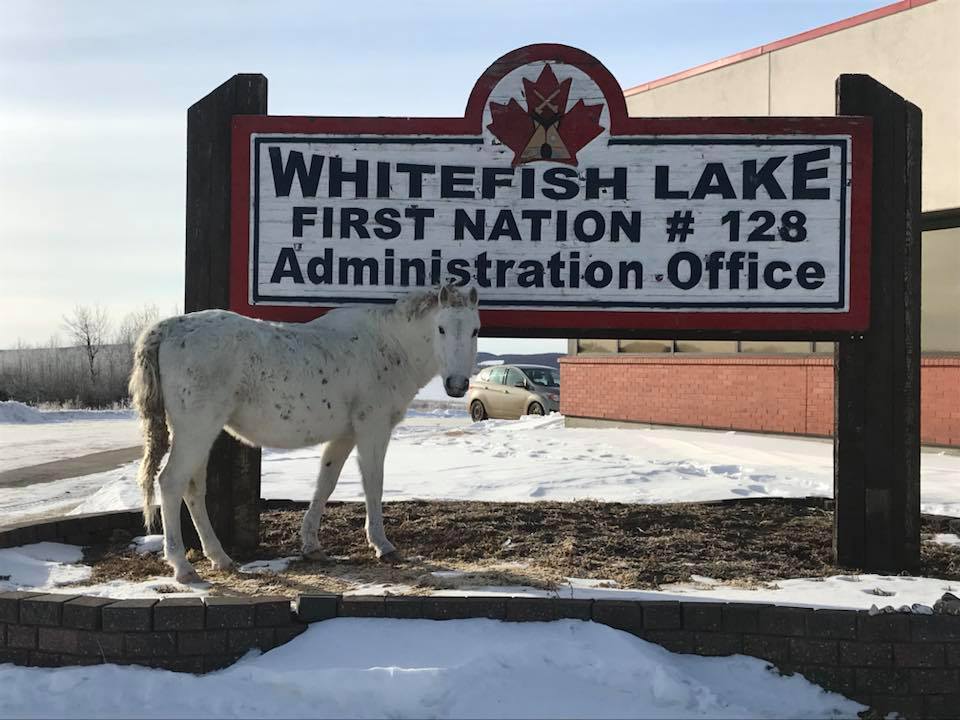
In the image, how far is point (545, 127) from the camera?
18.5ft

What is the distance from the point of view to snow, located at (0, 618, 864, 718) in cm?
328

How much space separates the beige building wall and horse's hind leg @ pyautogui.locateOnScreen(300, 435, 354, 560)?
406 inches

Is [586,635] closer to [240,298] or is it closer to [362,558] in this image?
[362,558]

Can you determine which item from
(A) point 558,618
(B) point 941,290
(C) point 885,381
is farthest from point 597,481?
(B) point 941,290

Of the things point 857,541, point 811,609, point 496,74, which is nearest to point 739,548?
point 857,541

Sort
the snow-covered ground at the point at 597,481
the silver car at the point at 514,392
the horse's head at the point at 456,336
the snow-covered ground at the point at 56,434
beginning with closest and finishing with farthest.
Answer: the snow-covered ground at the point at 597,481
the horse's head at the point at 456,336
the snow-covered ground at the point at 56,434
the silver car at the point at 514,392

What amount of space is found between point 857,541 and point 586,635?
103 inches

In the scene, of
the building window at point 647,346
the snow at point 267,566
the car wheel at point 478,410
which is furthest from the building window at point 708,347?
the snow at point 267,566

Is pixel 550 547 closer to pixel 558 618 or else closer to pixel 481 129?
pixel 558 618

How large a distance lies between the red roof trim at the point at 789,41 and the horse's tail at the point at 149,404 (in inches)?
437

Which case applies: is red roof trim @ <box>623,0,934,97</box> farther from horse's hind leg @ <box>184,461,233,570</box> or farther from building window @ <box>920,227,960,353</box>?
horse's hind leg @ <box>184,461,233,570</box>

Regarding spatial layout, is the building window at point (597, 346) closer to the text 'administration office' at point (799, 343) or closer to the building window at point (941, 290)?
the text 'administration office' at point (799, 343)

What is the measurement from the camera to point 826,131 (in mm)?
5527

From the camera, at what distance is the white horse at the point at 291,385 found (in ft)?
15.5
